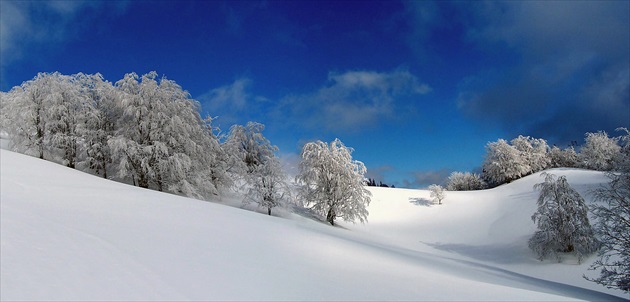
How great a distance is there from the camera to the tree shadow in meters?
45.2

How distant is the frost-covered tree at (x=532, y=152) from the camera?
6194 cm

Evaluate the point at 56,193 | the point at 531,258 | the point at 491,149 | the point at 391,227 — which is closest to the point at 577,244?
the point at 531,258

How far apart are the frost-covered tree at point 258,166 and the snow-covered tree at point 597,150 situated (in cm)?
5439

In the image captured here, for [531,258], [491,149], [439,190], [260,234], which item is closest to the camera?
[260,234]

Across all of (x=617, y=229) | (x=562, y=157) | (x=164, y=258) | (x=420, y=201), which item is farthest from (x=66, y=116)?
(x=562, y=157)

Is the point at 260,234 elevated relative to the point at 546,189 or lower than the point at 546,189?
lower

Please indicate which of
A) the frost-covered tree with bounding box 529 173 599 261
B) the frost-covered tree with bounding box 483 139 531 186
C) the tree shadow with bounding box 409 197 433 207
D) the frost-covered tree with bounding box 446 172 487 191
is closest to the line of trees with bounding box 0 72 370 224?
the frost-covered tree with bounding box 529 173 599 261

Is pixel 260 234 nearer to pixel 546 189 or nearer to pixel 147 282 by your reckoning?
pixel 147 282

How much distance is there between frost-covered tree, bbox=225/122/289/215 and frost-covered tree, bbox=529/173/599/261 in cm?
1971

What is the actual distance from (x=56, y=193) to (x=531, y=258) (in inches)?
1185

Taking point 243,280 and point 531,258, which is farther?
point 531,258

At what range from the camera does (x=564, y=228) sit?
24250mm

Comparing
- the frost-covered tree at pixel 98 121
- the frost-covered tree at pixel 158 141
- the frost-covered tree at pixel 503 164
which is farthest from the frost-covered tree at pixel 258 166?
the frost-covered tree at pixel 503 164

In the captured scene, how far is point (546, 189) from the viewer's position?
88.1ft
